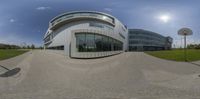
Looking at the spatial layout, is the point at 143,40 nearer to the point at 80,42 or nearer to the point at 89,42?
the point at 89,42

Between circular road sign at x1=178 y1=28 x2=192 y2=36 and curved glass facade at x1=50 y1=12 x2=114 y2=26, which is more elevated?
curved glass facade at x1=50 y1=12 x2=114 y2=26

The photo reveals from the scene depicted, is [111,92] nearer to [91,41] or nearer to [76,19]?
[91,41]

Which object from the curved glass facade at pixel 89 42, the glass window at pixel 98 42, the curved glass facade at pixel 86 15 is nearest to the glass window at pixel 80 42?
the curved glass facade at pixel 89 42

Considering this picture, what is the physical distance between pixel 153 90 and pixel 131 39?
80.3m

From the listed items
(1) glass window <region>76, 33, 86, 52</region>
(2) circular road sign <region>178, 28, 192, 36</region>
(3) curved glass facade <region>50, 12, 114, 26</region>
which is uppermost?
(3) curved glass facade <region>50, 12, 114, 26</region>

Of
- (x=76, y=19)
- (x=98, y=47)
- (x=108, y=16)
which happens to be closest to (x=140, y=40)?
(x=108, y=16)

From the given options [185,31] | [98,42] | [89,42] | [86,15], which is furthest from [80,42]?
[86,15]

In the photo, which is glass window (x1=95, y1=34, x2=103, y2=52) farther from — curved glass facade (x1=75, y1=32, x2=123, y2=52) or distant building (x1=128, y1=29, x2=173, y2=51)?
distant building (x1=128, y1=29, x2=173, y2=51)

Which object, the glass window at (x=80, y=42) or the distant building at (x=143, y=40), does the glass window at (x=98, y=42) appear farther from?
the distant building at (x=143, y=40)

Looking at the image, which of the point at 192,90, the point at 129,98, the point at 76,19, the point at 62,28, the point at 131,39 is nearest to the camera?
the point at 129,98

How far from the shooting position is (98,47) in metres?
29.4

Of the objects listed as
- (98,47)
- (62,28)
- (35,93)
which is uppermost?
(62,28)

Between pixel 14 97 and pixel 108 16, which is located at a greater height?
pixel 108 16

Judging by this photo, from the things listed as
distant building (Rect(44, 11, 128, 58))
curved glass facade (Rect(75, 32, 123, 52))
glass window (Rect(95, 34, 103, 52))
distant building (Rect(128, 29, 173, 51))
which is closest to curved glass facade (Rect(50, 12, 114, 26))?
distant building (Rect(44, 11, 128, 58))
